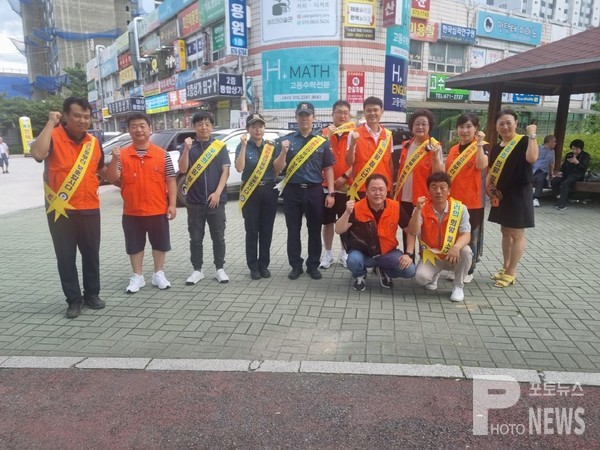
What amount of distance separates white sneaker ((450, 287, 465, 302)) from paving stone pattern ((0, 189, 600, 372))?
4.1 inches

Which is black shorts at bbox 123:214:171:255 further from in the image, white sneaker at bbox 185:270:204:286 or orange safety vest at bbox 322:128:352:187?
orange safety vest at bbox 322:128:352:187

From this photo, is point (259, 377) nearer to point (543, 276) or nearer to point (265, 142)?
point (265, 142)

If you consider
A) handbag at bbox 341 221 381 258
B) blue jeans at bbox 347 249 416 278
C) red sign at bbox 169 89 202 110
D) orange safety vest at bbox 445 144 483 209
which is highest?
red sign at bbox 169 89 202 110

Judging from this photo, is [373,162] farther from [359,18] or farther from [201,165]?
[359,18]

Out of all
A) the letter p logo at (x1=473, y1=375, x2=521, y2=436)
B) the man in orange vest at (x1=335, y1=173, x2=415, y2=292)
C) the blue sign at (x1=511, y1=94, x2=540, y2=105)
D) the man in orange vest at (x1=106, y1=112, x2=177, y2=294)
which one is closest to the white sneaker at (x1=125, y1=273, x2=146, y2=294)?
the man in orange vest at (x1=106, y1=112, x2=177, y2=294)

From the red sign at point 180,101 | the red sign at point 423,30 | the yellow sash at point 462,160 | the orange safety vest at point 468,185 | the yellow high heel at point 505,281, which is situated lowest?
the yellow high heel at point 505,281

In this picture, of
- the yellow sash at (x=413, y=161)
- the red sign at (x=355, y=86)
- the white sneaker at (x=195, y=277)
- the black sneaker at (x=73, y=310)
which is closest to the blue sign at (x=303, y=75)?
the red sign at (x=355, y=86)

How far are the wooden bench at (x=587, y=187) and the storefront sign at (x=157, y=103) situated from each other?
79.0 ft

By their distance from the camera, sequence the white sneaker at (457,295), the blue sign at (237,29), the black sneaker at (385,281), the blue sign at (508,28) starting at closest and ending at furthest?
the white sneaker at (457,295)
the black sneaker at (385,281)
the blue sign at (237,29)
the blue sign at (508,28)

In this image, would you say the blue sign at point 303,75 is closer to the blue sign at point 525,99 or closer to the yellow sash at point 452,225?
the yellow sash at point 452,225

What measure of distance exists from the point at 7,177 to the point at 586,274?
20.2 meters

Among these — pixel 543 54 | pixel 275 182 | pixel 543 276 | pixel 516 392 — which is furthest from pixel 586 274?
pixel 543 54

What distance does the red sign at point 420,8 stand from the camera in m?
21.5

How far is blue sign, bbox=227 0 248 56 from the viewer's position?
16922 millimetres
